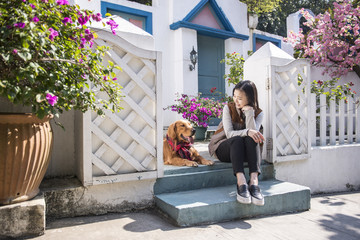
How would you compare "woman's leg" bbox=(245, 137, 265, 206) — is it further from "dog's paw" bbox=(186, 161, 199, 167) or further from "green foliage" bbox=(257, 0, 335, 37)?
"green foliage" bbox=(257, 0, 335, 37)

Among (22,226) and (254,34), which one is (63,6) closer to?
(22,226)

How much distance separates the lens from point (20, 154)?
1.77 meters

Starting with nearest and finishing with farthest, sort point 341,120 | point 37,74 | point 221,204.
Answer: point 37,74
point 221,204
point 341,120

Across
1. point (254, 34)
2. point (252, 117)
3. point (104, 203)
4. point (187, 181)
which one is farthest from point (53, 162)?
point (254, 34)

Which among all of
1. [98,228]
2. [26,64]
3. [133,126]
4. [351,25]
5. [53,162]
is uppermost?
[351,25]

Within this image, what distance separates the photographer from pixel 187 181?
8.75 feet

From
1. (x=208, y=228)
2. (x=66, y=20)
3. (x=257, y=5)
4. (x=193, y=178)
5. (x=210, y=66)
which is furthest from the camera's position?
(x=257, y=5)

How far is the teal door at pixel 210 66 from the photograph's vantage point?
6918 millimetres

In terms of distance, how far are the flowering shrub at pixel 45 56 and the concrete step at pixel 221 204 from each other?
1.01 metres

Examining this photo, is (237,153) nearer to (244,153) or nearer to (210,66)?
(244,153)

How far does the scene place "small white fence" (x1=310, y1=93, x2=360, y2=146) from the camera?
387 cm

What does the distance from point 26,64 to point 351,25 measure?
225 inches

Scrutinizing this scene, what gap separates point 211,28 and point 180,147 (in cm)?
469

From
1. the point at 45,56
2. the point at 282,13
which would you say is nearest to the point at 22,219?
the point at 45,56
